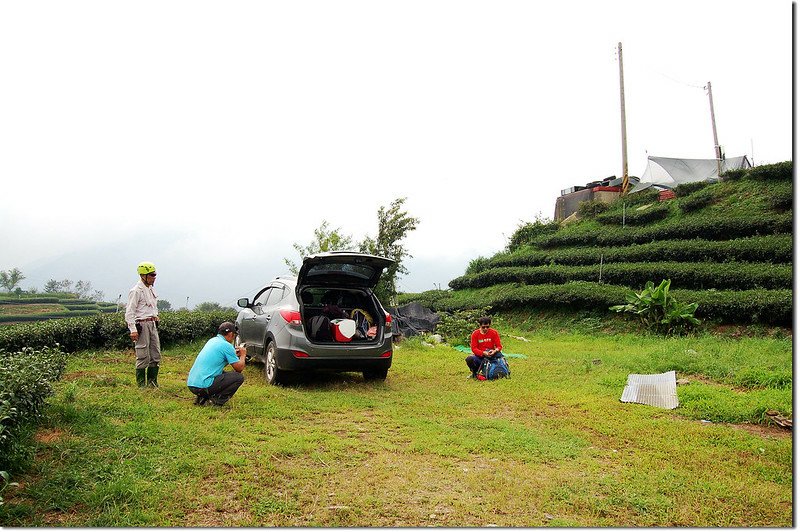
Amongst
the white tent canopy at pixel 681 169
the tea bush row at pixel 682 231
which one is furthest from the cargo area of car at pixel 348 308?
the white tent canopy at pixel 681 169

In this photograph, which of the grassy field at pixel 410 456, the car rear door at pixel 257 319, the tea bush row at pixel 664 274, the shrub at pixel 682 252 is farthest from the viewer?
the shrub at pixel 682 252

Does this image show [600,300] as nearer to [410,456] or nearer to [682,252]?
[682,252]

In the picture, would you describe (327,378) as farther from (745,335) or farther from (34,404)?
(745,335)

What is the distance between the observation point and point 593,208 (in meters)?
26.4

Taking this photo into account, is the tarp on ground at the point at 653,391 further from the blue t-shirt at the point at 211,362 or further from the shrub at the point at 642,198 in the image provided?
the shrub at the point at 642,198

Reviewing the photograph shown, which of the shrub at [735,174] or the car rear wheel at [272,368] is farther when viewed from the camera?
the shrub at [735,174]

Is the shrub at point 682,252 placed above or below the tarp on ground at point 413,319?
above

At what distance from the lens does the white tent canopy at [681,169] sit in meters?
31.8

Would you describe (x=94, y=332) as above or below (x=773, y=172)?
below

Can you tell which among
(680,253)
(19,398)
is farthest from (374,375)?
(680,253)

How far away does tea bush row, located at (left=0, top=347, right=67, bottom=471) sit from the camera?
3.44 metres

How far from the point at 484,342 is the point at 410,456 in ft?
13.4

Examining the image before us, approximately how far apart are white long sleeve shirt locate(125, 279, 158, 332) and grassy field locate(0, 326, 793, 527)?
846 millimetres

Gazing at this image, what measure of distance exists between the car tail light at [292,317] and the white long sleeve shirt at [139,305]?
1589 millimetres
